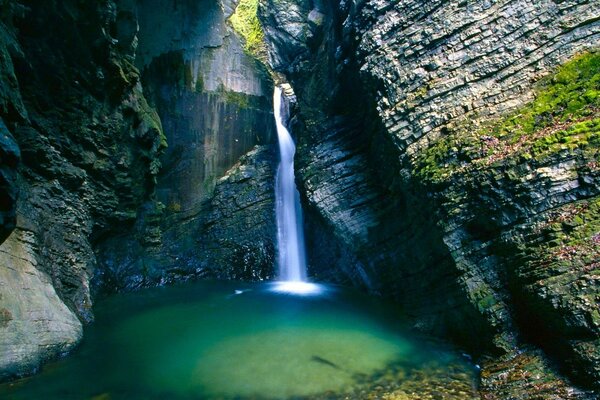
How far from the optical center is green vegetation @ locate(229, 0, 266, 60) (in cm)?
2655

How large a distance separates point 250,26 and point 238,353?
76.4 feet

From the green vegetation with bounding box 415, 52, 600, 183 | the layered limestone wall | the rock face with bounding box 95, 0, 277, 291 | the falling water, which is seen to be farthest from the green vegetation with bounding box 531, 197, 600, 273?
the rock face with bounding box 95, 0, 277, 291

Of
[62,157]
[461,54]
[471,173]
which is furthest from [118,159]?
[461,54]

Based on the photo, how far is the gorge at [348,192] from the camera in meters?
8.83

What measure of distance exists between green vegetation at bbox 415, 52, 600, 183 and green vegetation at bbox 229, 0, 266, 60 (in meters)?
18.1

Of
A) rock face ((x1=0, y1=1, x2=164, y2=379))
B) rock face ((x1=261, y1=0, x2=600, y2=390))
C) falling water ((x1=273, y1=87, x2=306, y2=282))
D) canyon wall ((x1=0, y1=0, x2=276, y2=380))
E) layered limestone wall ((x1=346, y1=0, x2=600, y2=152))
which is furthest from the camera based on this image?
falling water ((x1=273, y1=87, x2=306, y2=282))

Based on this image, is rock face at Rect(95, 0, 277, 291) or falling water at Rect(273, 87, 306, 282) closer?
rock face at Rect(95, 0, 277, 291)

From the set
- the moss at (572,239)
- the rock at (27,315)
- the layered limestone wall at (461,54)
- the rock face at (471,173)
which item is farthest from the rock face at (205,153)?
the moss at (572,239)

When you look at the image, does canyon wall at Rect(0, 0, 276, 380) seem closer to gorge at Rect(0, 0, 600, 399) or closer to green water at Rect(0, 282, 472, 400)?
gorge at Rect(0, 0, 600, 399)

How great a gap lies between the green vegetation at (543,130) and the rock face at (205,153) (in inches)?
531

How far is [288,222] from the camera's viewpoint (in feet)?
75.9

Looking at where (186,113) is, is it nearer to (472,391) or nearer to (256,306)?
(256,306)

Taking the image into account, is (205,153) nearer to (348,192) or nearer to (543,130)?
(348,192)

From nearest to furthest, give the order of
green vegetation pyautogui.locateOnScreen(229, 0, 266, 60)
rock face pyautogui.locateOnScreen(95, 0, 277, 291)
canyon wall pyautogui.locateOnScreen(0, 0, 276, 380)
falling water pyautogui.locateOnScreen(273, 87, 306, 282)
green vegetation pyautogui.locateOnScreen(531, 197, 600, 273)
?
1. green vegetation pyautogui.locateOnScreen(531, 197, 600, 273)
2. canyon wall pyautogui.locateOnScreen(0, 0, 276, 380)
3. rock face pyautogui.locateOnScreen(95, 0, 277, 291)
4. falling water pyautogui.locateOnScreen(273, 87, 306, 282)
5. green vegetation pyautogui.locateOnScreen(229, 0, 266, 60)
